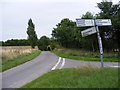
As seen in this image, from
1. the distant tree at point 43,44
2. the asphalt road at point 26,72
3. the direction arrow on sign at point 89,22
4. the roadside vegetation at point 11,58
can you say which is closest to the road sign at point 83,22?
the direction arrow on sign at point 89,22

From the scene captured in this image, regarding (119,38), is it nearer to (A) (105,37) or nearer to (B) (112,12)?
(A) (105,37)

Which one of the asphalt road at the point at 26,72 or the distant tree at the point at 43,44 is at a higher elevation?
the distant tree at the point at 43,44

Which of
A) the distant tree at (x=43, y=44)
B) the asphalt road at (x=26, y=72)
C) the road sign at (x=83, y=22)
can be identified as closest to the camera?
the road sign at (x=83, y=22)

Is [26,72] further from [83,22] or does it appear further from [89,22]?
[89,22]

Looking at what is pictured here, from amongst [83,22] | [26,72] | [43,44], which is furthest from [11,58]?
[43,44]

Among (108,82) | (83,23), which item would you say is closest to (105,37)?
(83,23)

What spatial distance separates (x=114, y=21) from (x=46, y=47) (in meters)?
54.7

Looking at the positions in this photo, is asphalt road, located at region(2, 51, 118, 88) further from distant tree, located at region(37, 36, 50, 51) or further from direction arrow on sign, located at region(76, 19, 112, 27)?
distant tree, located at region(37, 36, 50, 51)

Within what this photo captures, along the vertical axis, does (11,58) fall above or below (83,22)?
below

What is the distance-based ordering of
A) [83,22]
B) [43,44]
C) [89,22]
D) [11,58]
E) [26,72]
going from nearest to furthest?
[83,22]
[89,22]
[26,72]
[11,58]
[43,44]

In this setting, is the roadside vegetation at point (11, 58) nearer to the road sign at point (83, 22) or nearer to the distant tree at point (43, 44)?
the road sign at point (83, 22)

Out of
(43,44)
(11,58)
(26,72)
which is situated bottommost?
(26,72)

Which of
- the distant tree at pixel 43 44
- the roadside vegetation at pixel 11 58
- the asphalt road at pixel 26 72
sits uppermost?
the distant tree at pixel 43 44

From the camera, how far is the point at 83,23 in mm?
6188
